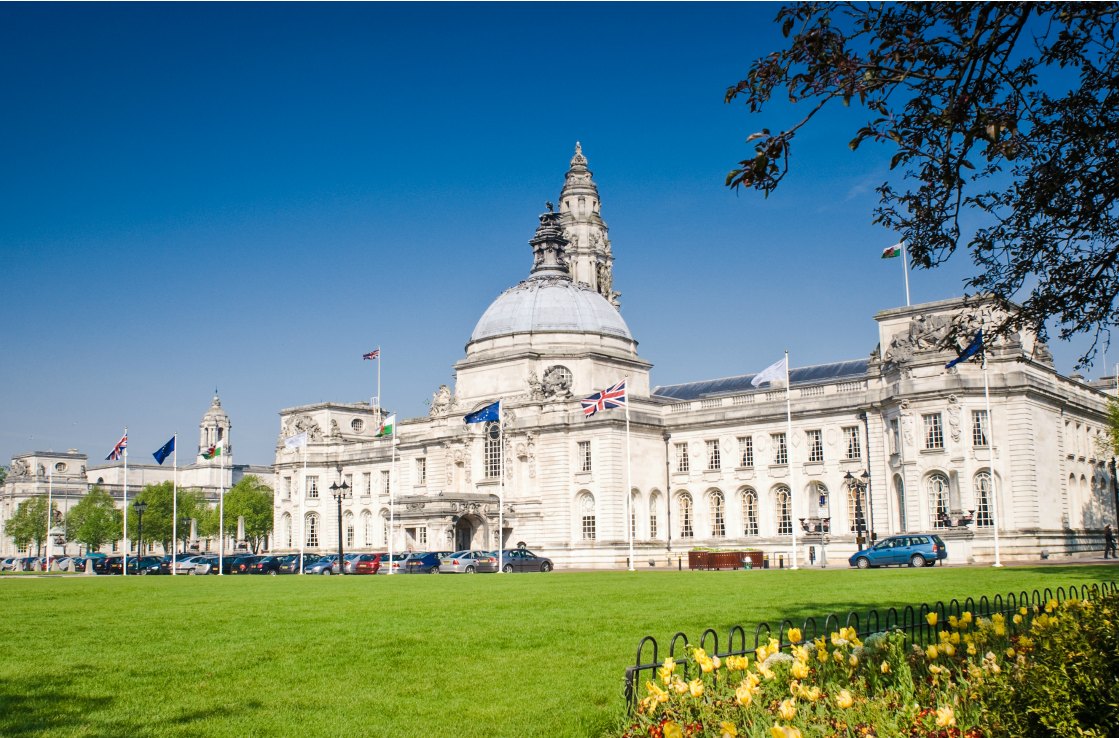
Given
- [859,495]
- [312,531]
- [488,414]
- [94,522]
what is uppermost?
[488,414]

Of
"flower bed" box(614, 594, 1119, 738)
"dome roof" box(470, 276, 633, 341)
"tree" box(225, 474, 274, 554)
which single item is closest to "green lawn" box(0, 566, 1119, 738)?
"flower bed" box(614, 594, 1119, 738)

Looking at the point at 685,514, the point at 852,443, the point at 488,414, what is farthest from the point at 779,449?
the point at 488,414

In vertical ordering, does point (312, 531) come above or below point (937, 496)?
below

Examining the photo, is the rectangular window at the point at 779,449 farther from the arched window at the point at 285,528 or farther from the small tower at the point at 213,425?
the small tower at the point at 213,425

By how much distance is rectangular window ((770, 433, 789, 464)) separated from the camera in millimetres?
69438

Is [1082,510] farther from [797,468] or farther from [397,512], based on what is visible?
[397,512]

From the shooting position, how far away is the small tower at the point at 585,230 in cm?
9569

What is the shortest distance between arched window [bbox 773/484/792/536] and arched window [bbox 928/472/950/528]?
11884mm

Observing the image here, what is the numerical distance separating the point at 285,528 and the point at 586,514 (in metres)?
36.5

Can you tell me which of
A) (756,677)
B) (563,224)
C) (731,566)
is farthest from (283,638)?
(563,224)

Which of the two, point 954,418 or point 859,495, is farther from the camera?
point 859,495

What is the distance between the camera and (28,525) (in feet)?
427

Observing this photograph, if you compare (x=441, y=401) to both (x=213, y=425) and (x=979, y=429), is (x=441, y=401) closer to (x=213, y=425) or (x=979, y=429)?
(x=979, y=429)

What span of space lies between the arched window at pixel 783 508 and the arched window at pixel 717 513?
13.4 ft
